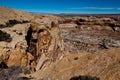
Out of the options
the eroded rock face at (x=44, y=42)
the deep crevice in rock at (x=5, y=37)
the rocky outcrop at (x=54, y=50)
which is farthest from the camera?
the eroded rock face at (x=44, y=42)

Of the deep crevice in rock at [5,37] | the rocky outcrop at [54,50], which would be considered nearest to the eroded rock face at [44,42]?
the rocky outcrop at [54,50]

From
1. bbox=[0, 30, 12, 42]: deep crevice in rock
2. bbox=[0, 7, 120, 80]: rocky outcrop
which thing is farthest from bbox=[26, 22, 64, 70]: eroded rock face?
bbox=[0, 30, 12, 42]: deep crevice in rock

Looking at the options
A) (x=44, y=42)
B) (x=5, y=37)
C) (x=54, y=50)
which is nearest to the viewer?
(x=5, y=37)

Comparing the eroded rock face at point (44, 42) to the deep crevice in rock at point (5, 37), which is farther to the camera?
the eroded rock face at point (44, 42)

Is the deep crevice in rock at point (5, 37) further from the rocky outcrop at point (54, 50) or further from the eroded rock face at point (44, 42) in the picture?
the eroded rock face at point (44, 42)

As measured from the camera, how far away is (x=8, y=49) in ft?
71.1

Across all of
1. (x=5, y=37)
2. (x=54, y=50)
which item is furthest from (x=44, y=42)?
(x=5, y=37)

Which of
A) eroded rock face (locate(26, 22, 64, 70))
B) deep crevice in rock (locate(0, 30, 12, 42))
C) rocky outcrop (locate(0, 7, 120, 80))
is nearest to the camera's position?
rocky outcrop (locate(0, 7, 120, 80))

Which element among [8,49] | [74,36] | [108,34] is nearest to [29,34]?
[8,49]

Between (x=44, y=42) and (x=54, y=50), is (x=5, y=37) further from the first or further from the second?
(x=54, y=50)

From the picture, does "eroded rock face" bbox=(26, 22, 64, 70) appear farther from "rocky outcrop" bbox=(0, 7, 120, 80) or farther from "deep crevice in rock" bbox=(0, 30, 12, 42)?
"deep crevice in rock" bbox=(0, 30, 12, 42)

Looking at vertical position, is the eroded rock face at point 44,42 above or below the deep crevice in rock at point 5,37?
below

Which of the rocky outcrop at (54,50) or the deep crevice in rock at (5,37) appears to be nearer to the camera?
the rocky outcrop at (54,50)

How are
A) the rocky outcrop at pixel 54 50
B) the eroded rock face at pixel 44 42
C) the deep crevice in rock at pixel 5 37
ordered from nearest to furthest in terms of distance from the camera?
the rocky outcrop at pixel 54 50 → the deep crevice in rock at pixel 5 37 → the eroded rock face at pixel 44 42
